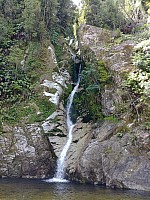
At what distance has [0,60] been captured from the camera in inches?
1078

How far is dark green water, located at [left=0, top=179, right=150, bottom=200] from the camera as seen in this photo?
554 inches

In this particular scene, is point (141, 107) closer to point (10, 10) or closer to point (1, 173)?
point (1, 173)

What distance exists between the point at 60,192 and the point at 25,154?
248 inches

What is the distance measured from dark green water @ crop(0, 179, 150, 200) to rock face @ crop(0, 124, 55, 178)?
2484mm

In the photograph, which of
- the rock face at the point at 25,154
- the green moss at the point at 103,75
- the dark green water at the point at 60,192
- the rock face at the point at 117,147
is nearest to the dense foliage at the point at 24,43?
the rock face at the point at 25,154

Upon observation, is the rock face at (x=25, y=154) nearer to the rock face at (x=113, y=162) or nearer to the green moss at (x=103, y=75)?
the rock face at (x=113, y=162)

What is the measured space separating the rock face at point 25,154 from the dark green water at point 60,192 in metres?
2.48

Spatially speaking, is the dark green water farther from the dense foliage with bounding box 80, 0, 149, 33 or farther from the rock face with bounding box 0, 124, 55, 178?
the dense foliage with bounding box 80, 0, 149, 33

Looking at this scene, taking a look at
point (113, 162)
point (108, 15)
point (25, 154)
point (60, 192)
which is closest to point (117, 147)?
point (113, 162)

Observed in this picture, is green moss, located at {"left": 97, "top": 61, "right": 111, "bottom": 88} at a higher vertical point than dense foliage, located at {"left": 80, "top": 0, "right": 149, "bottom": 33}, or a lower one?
lower

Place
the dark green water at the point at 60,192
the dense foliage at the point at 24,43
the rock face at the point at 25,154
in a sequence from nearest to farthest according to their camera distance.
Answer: the dark green water at the point at 60,192 < the rock face at the point at 25,154 < the dense foliage at the point at 24,43

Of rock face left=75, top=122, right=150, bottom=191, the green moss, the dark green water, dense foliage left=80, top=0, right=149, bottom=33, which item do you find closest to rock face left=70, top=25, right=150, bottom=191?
rock face left=75, top=122, right=150, bottom=191

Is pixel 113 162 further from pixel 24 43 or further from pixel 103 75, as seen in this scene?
pixel 24 43

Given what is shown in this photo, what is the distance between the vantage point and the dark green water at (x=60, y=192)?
14.1 m
